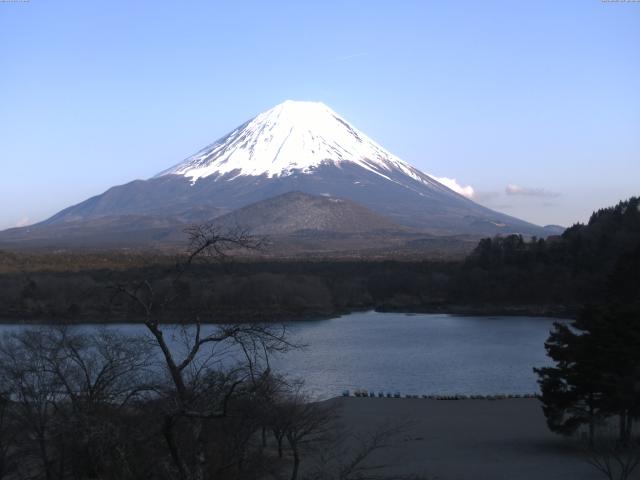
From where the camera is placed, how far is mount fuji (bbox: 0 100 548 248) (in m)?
104

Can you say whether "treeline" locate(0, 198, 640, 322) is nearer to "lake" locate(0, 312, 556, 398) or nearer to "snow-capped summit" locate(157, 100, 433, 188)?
"lake" locate(0, 312, 556, 398)

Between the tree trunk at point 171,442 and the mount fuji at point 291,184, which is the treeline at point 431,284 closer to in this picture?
the tree trunk at point 171,442

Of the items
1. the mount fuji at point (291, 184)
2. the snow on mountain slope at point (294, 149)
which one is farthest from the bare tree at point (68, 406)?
the snow on mountain slope at point (294, 149)

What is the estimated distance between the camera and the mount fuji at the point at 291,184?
104 m

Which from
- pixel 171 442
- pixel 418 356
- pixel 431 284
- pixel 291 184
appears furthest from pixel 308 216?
pixel 171 442

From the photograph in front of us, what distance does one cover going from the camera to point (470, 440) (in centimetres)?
1173

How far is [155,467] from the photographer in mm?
4453

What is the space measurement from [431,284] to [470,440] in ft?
95.1

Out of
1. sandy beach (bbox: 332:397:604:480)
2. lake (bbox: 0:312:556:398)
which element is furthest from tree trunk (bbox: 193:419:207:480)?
lake (bbox: 0:312:556:398)

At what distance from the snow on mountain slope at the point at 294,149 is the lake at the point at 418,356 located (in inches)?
3643

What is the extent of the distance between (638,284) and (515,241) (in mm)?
18609

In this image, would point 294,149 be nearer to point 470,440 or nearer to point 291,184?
point 291,184

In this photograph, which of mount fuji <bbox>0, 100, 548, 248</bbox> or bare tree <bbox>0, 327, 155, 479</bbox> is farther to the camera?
mount fuji <bbox>0, 100, 548, 248</bbox>

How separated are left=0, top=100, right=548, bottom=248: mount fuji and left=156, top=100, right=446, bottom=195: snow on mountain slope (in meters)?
0.14
